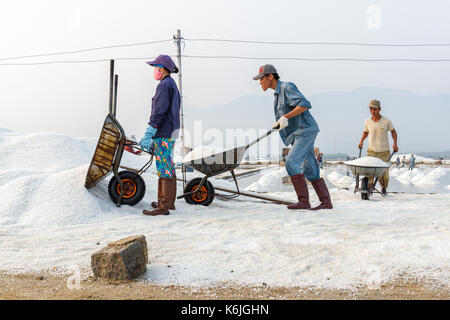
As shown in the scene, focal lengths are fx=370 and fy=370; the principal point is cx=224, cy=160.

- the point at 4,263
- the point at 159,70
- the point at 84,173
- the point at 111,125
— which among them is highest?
the point at 159,70

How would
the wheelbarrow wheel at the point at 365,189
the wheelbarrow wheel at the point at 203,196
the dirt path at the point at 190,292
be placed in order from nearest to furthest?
the dirt path at the point at 190,292, the wheelbarrow wheel at the point at 203,196, the wheelbarrow wheel at the point at 365,189

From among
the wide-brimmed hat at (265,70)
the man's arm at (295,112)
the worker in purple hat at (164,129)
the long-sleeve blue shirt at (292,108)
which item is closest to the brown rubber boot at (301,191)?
the long-sleeve blue shirt at (292,108)

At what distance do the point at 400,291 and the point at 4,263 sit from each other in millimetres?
2382

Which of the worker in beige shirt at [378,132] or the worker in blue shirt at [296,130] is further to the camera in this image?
the worker in beige shirt at [378,132]

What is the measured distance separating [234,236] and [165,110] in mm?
1733

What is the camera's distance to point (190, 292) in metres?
1.88

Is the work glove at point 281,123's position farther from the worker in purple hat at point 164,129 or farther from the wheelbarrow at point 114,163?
the wheelbarrow at point 114,163

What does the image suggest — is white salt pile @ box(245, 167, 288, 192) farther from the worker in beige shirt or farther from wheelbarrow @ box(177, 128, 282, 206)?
wheelbarrow @ box(177, 128, 282, 206)

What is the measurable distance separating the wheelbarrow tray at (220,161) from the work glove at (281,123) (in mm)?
457

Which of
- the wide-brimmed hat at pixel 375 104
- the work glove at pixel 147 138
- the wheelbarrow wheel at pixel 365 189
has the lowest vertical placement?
the wheelbarrow wheel at pixel 365 189

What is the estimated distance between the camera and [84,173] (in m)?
4.59

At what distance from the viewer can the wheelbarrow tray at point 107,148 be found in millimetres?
4164

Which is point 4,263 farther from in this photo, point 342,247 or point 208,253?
point 342,247
